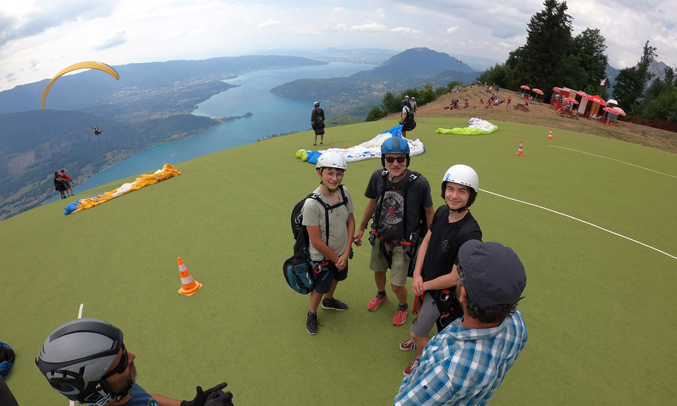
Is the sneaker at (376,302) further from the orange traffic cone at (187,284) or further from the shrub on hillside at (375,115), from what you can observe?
the shrub on hillside at (375,115)

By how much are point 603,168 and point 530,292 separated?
7630 mm

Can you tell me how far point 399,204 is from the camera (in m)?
2.88

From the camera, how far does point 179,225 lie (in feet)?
20.9

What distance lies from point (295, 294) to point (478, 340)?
10.6 feet

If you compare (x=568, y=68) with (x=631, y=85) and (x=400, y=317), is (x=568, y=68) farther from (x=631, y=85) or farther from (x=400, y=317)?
(x=400, y=317)

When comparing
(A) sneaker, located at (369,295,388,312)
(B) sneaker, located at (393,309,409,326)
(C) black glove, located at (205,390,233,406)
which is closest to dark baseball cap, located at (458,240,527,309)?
(C) black glove, located at (205,390,233,406)

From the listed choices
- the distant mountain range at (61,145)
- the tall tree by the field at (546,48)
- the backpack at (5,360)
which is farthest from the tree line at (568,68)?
the distant mountain range at (61,145)

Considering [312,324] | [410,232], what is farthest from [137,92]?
[410,232]

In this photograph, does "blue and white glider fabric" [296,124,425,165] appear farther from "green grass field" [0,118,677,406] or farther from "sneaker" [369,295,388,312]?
"sneaker" [369,295,388,312]

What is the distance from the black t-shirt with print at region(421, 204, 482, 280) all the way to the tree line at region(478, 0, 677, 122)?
36.7m

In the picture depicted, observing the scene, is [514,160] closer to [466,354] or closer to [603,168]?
[603,168]

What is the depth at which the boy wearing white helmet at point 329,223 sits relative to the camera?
2.72 meters

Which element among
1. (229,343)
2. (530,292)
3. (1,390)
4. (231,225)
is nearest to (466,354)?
(1,390)

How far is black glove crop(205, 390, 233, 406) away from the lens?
157cm
